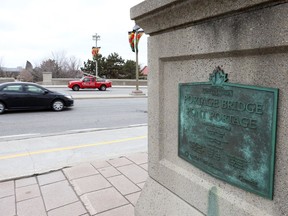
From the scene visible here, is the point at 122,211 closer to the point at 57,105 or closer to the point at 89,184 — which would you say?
the point at 89,184

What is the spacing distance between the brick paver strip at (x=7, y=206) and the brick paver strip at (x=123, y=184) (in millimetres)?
1203

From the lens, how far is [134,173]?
3.86m

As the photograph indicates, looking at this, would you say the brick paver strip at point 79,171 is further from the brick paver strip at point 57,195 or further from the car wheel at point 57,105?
the car wheel at point 57,105

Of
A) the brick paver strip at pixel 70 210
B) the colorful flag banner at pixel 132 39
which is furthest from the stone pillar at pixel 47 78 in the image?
the brick paver strip at pixel 70 210

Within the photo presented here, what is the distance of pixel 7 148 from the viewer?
5.38 meters

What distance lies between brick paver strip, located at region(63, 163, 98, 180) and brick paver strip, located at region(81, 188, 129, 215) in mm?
632

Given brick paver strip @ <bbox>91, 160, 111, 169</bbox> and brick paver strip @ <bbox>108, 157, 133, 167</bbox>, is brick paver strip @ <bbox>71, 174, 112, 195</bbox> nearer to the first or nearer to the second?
brick paver strip @ <bbox>91, 160, 111, 169</bbox>

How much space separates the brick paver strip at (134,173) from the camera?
3654mm

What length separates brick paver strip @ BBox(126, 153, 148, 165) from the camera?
14.4 ft

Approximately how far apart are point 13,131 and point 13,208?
512cm

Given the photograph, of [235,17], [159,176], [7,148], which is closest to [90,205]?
[159,176]

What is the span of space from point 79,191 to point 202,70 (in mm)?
2315

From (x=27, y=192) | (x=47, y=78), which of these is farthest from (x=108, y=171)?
(x=47, y=78)

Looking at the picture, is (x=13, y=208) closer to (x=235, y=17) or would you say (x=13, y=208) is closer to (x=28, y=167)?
(x=28, y=167)
